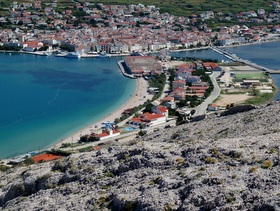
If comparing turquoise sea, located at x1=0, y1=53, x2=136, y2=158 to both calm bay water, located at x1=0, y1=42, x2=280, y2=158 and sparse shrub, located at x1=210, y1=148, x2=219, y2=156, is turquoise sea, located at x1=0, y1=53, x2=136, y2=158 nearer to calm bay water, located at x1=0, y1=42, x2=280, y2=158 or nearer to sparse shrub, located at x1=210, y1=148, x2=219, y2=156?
calm bay water, located at x1=0, y1=42, x2=280, y2=158

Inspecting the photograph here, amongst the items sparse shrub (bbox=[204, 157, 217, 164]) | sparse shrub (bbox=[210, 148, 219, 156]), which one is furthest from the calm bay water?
sparse shrub (bbox=[204, 157, 217, 164])

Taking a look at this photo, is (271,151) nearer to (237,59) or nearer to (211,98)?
(211,98)

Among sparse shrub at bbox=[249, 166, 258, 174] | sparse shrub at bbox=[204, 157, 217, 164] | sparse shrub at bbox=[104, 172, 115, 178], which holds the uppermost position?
sparse shrub at bbox=[249, 166, 258, 174]

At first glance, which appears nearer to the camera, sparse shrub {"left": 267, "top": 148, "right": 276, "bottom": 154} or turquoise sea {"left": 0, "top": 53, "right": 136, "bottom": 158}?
sparse shrub {"left": 267, "top": 148, "right": 276, "bottom": 154}

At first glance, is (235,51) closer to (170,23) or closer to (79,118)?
(170,23)

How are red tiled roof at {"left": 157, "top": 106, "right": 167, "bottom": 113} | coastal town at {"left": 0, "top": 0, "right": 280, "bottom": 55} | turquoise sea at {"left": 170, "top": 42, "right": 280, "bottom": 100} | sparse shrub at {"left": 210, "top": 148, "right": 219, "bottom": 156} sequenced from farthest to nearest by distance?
coastal town at {"left": 0, "top": 0, "right": 280, "bottom": 55} < turquoise sea at {"left": 170, "top": 42, "right": 280, "bottom": 100} < red tiled roof at {"left": 157, "top": 106, "right": 167, "bottom": 113} < sparse shrub at {"left": 210, "top": 148, "right": 219, "bottom": 156}

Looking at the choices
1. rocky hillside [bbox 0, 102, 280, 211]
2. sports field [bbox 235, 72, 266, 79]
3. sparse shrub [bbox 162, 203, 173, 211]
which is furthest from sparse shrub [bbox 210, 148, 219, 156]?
sports field [bbox 235, 72, 266, 79]

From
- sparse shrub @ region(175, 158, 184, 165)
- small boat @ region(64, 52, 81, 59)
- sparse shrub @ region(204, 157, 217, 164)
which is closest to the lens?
sparse shrub @ region(204, 157, 217, 164)

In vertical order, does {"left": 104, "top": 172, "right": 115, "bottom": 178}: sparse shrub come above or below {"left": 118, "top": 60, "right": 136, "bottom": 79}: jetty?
above
